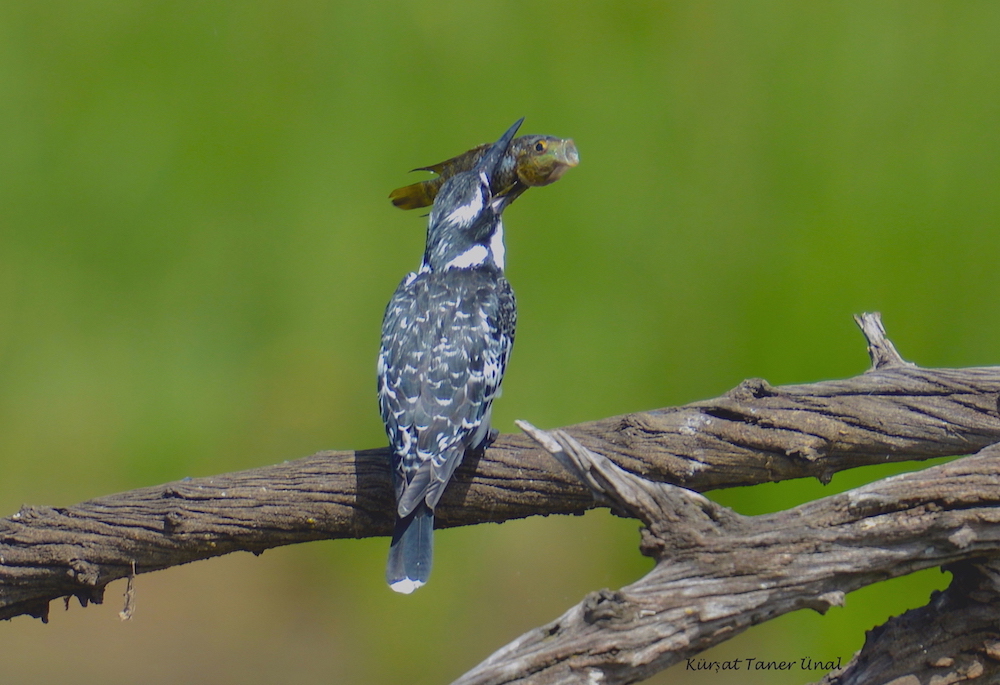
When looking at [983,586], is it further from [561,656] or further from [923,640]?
[561,656]

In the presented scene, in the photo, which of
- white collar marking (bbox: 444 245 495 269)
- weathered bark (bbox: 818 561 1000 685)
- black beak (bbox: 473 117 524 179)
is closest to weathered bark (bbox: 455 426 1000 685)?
weathered bark (bbox: 818 561 1000 685)

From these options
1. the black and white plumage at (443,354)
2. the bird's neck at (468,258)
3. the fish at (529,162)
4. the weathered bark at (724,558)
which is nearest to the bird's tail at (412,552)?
the black and white plumage at (443,354)

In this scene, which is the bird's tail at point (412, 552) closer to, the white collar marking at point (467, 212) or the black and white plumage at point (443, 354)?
the black and white plumage at point (443, 354)

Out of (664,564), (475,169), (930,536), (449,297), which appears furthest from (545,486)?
(475,169)

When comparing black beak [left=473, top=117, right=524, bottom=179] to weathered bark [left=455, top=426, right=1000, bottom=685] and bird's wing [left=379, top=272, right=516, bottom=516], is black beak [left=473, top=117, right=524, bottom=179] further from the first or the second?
weathered bark [left=455, top=426, right=1000, bottom=685]

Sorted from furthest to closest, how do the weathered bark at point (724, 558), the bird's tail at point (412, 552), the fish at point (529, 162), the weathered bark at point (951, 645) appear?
the fish at point (529, 162), the bird's tail at point (412, 552), the weathered bark at point (951, 645), the weathered bark at point (724, 558)
